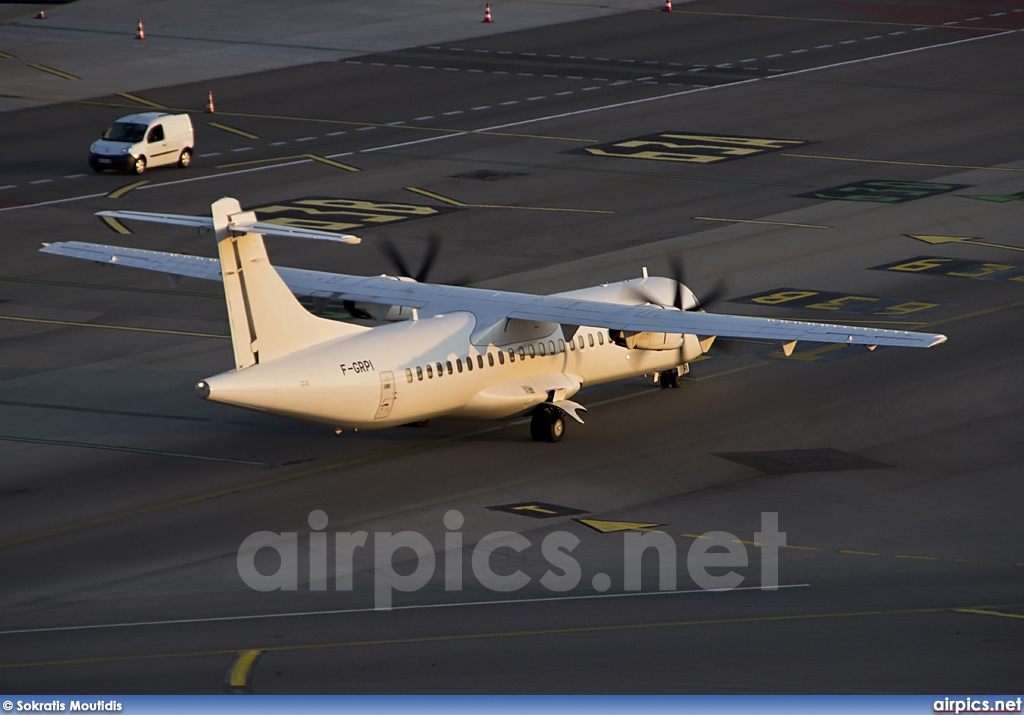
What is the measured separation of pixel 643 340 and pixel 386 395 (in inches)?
290

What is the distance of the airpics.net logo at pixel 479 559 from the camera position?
28375mm

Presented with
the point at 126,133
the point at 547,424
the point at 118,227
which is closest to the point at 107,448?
the point at 547,424

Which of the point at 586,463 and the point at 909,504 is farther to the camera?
the point at 586,463

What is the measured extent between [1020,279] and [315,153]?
2998 cm

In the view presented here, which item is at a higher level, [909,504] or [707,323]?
[707,323]

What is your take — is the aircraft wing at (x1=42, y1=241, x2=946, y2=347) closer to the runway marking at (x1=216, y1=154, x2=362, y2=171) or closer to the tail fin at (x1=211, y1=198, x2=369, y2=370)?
the tail fin at (x1=211, y1=198, x2=369, y2=370)

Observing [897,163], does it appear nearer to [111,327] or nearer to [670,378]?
[670,378]

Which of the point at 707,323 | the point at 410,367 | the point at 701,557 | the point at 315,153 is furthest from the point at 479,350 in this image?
the point at 315,153

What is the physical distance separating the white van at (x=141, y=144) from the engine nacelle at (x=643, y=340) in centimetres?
3145

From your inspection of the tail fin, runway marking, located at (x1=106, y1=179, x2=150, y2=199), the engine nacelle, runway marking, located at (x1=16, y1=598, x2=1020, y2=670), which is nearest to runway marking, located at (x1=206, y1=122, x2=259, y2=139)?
runway marking, located at (x1=106, y1=179, x2=150, y2=199)

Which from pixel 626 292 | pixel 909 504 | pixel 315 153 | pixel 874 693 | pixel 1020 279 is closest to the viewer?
pixel 874 693

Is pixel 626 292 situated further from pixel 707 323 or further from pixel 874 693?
pixel 874 693

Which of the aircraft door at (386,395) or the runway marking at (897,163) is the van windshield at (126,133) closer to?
the runway marking at (897,163)

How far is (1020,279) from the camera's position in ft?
161
